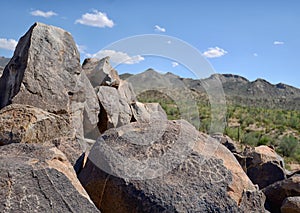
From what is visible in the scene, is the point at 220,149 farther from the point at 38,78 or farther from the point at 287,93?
the point at 287,93

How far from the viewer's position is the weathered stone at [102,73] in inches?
544

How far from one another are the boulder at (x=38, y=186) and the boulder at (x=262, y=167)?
6079 mm

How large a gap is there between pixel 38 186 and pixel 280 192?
17.0 feet

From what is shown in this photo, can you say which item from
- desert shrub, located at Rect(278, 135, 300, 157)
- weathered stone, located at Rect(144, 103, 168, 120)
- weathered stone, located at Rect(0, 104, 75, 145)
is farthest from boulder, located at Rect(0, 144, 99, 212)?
desert shrub, located at Rect(278, 135, 300, 157)

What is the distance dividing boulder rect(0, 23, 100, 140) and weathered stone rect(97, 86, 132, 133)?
2003 mm

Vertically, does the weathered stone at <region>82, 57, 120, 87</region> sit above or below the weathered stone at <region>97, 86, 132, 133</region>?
above

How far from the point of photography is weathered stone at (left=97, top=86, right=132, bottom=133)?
1174cm

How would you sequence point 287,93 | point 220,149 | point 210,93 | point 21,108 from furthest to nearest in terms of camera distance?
point 287,93, point 210,93, point 21,108, point 220,149

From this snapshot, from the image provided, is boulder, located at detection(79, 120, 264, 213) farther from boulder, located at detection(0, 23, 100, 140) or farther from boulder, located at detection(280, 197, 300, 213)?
boulder, located at detection(0, 23, 100, 140)

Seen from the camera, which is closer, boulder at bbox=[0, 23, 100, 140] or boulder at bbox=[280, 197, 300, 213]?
boulder at bbox=[280, 197, 300, 213]

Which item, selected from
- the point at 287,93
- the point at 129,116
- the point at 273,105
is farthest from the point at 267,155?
the point at 287,93

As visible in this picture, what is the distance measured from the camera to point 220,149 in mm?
5480

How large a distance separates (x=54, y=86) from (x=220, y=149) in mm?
4330

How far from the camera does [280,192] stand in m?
7.60
